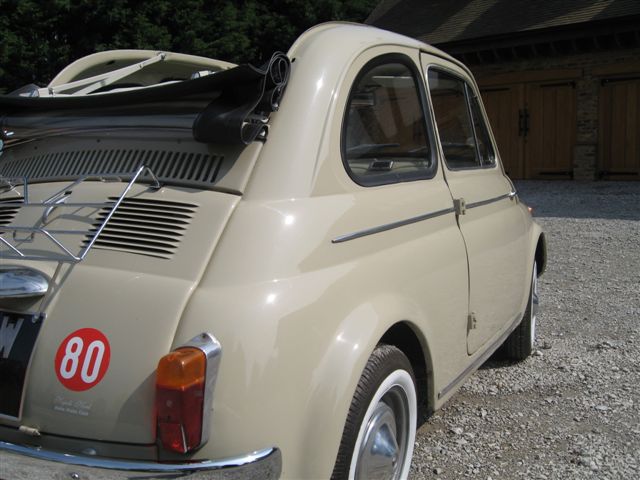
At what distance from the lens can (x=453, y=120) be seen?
135 inches

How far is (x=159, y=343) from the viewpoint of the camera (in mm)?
1770

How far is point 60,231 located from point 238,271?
2.23 ft

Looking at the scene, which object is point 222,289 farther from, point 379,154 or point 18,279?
point 379,154

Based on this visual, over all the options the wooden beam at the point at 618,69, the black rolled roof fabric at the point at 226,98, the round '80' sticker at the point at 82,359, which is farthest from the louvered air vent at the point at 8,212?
the wooden beam at the point at 618,69

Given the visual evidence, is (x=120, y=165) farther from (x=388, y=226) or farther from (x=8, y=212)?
(x=388, y=226)

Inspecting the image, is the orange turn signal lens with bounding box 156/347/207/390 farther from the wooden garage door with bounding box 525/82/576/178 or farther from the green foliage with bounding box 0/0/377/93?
the wooden garage door with bounding box 525/82/576/178

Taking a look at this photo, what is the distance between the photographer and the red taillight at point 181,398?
1654 mm

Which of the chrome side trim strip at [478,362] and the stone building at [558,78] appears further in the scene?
the stone building at [558,78]

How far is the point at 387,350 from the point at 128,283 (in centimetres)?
91

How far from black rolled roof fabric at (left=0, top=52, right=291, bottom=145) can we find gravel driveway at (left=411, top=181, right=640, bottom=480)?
180 cm

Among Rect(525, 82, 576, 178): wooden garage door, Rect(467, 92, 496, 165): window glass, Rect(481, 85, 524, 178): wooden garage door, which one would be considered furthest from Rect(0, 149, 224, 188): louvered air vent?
Rect(525, 82, 576, 178): wooden garage door

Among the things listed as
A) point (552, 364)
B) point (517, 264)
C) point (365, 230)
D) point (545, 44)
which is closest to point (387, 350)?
point (365, 230)

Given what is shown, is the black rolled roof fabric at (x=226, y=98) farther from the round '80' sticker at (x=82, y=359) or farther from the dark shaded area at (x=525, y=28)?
the dark shaded area at (x=525, y=28)

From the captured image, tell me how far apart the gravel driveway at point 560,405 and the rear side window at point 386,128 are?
1.39 metres
